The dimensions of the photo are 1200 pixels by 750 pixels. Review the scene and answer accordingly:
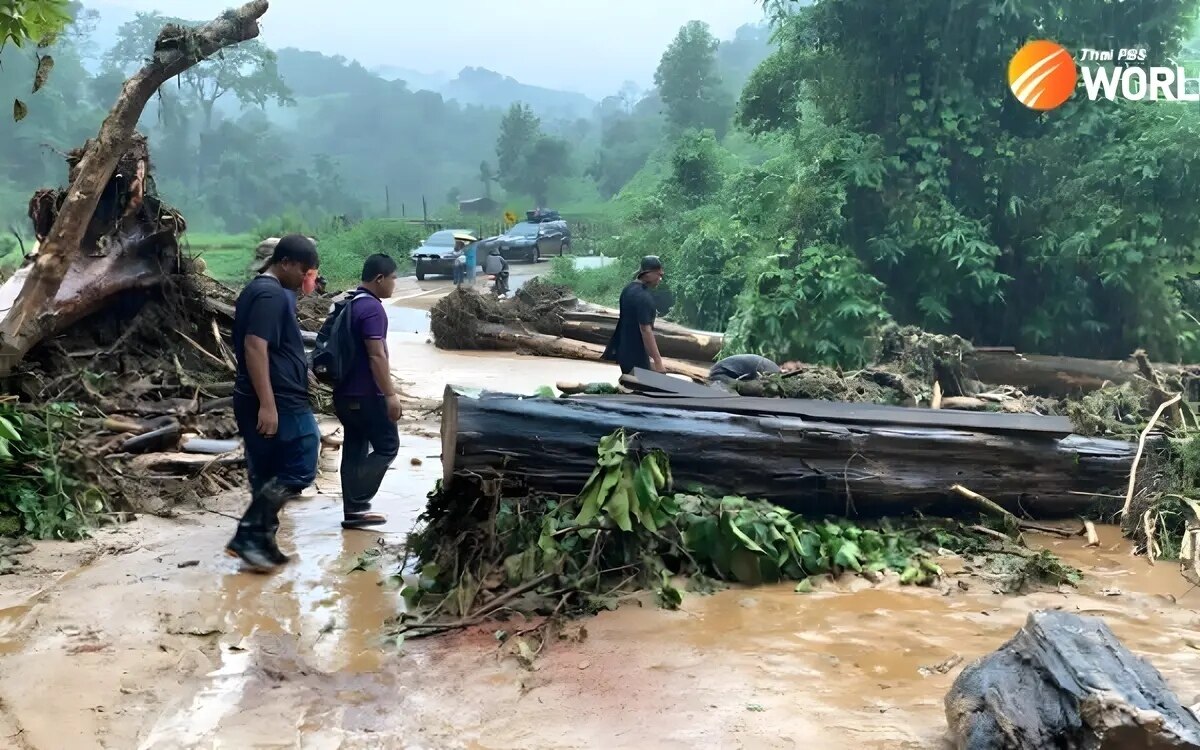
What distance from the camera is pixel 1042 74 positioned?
16.5 meters

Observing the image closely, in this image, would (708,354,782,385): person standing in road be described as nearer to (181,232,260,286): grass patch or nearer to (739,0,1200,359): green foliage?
(739,0,1200,359): green foliage

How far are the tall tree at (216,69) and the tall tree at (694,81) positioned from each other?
82.2 feet

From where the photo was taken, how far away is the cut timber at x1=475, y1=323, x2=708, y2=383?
17.6m

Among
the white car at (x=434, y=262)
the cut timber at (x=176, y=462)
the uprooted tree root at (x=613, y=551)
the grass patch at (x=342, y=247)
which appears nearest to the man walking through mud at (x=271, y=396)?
the uprooted tree root at (x=613, y=551)

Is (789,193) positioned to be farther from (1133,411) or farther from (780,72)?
(1133,411)

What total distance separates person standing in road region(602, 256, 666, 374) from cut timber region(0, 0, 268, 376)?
3804 mm

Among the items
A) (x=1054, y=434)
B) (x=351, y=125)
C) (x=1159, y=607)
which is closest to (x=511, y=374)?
(x=1054, y=434)

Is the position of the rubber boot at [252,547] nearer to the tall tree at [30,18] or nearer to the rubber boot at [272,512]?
the rubber boot at [272,512]

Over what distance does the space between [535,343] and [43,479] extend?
12352 millimetres

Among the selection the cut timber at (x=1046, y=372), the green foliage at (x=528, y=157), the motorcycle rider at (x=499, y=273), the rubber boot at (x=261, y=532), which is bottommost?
the rubber boot at (x=261, y=532)

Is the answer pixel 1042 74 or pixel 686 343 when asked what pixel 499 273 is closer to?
pixel 686 343

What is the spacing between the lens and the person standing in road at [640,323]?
8.72m

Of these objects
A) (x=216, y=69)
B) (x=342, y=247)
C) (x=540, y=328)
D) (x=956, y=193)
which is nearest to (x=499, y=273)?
(x=540, y=328)

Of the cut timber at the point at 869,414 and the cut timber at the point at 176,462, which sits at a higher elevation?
the cut timber at the point at 869,414
